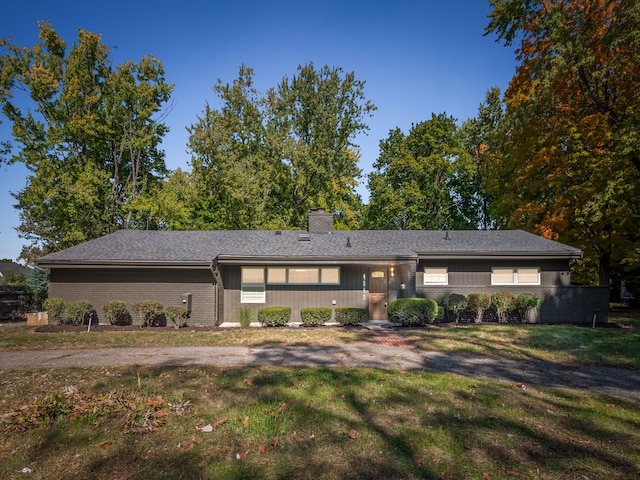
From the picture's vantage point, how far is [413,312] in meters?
13.8

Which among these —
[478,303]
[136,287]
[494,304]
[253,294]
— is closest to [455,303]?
[478,303]

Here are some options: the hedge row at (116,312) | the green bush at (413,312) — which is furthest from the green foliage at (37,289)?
the green bush at (413,312)

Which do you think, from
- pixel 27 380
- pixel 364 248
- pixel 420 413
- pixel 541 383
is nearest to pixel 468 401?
pixel 420 413

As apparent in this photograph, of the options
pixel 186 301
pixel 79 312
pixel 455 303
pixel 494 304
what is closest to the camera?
pixel 79 312

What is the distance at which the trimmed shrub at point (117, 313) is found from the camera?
1380 cm

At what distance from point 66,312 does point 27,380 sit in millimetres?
8586

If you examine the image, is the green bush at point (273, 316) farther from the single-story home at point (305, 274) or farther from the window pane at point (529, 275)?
the window pane at point (529, 275)

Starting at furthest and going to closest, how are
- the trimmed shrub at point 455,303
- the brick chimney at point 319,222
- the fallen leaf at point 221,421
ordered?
the brick chimney at point 319,222
the trimmed shrub at point 455,303
the fallen leaf at point 221,421

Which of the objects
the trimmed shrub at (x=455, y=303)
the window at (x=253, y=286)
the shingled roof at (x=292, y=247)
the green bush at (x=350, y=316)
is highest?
the shingled roof at (x=292, y=247)

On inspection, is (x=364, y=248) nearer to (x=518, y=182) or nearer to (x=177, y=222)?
(x=518, y=182)

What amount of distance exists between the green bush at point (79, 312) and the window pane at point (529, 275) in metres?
18.3

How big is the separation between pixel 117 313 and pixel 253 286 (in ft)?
17.9

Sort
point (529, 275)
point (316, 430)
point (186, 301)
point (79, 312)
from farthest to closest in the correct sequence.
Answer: point (529, 275), point (186, 301), point (79, 312), point (316, 430)

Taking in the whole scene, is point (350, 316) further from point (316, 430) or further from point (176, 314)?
point (316, 430)
